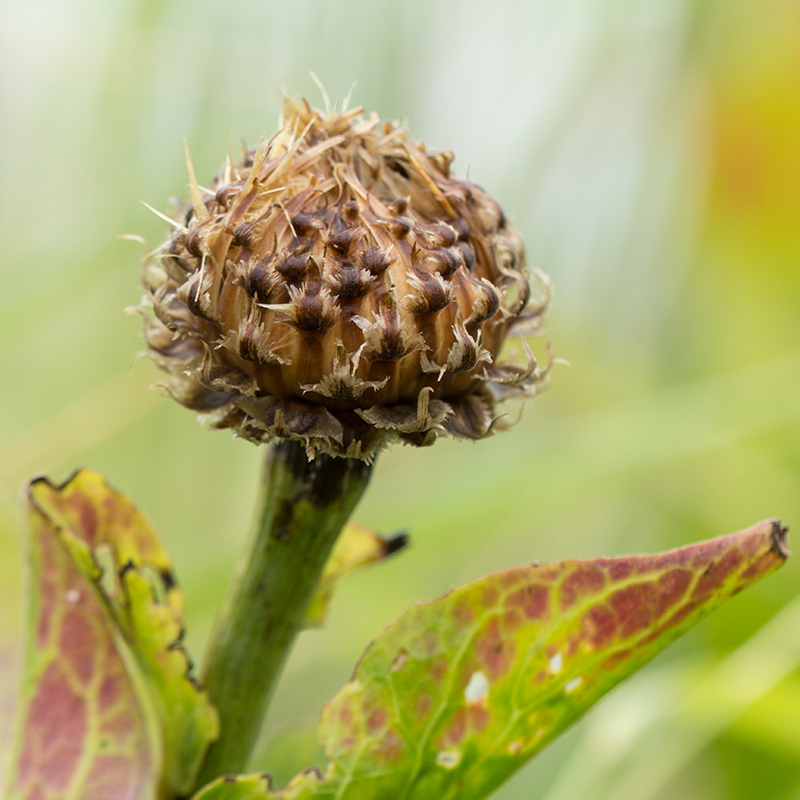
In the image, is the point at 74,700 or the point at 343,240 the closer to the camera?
the point at 343,240

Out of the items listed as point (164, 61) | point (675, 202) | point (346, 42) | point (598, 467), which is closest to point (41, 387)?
point (164, 61)

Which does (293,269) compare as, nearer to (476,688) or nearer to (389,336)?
(389,336)

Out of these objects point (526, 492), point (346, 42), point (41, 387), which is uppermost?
point (346, 42)

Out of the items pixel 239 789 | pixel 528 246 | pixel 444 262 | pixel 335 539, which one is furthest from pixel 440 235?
pixel 528 246

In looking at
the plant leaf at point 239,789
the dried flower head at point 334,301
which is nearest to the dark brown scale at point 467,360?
the dried flower head at point 334,301

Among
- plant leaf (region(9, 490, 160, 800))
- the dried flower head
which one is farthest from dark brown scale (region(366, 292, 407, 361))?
plant leaf (region(9, 490, 160, 800))

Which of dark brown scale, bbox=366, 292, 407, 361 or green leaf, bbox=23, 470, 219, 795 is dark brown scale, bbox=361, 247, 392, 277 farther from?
green leaf, bbox=23, 470, 219, 795

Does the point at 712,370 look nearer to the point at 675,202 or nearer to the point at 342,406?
the point at 675,202

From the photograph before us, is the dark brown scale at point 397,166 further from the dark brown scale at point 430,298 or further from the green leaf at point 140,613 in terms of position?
the green leaf at point 140,613
